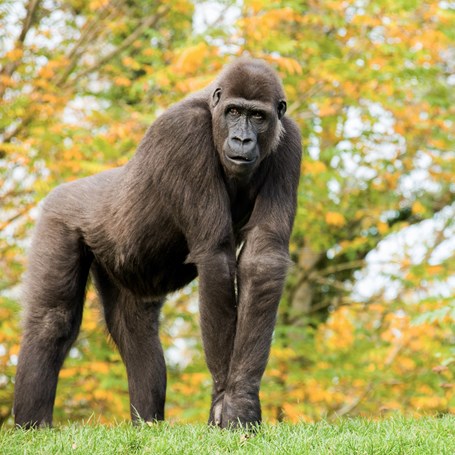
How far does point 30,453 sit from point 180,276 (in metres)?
2.14

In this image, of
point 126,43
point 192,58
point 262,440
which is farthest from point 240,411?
point 126,43

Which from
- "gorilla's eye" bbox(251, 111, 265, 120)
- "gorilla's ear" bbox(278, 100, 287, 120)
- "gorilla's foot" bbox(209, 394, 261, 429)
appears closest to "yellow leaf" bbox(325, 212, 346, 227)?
"gorilla's ear" bbox(278, 100, 287, 120)

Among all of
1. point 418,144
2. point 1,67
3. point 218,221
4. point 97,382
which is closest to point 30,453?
point 218,221

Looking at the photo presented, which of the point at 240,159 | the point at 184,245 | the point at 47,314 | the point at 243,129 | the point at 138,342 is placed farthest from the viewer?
the point at 138,342

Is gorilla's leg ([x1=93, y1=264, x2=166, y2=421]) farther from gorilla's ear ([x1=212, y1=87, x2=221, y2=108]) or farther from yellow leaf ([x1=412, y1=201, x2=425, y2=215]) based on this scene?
yellow leaf ([x1=412, y1=201, x2=425, y2=215])

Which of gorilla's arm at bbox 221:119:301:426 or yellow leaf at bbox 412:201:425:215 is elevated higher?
gorilla's arm at bbox 221:119:301:426

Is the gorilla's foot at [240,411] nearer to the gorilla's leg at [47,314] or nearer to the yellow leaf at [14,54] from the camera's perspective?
the gorilla's leg at [47,314]

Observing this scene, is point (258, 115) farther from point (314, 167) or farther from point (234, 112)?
point (314, 167)

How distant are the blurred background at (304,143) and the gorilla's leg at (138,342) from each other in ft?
7.62

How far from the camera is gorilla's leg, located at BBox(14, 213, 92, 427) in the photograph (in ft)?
20.3

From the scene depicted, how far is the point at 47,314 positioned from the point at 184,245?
1.22 m

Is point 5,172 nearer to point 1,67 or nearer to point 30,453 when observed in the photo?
point 1,67

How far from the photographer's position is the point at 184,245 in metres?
6.11

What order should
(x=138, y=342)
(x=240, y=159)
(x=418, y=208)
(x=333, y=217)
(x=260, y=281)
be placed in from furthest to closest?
1. (x=418, y=208)
2. (x=333, y=217)
3. (x=138, y=342)
4. (x=240, y=159)
5. (x=260, y=281)
